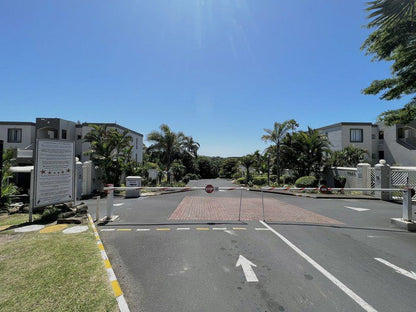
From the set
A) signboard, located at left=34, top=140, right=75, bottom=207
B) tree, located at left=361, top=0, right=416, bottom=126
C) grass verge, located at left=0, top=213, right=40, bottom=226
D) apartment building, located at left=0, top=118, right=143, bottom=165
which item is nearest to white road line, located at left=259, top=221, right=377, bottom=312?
tree, located at left=361, top=0, right=416, bottom=126

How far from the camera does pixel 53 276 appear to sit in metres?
3.36

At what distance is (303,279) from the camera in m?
3.54

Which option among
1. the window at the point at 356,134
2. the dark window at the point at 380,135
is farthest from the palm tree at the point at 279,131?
the dark window at the point at 380,135

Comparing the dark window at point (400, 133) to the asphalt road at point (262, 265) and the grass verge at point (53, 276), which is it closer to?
the asphalt road at point (262, 265)

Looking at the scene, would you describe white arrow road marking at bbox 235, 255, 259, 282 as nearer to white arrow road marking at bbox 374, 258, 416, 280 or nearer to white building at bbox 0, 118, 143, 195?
white arrow road marking at bbox 374, 258, 416, 280

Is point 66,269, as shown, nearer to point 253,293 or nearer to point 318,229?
point 253,293

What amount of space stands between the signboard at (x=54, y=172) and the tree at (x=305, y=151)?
61.0 ft

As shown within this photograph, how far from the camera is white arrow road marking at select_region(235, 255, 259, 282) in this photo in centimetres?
355

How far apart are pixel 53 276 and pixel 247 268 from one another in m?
3.36

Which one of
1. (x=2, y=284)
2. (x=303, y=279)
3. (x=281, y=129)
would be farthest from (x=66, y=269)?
(x=281, y=129)

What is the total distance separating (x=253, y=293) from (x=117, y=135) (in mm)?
16963

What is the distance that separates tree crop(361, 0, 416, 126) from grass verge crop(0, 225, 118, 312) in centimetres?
926

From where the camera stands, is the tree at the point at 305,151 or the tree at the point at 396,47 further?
the tree at the point at 305,151

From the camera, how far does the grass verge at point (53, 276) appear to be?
8.87 feet
